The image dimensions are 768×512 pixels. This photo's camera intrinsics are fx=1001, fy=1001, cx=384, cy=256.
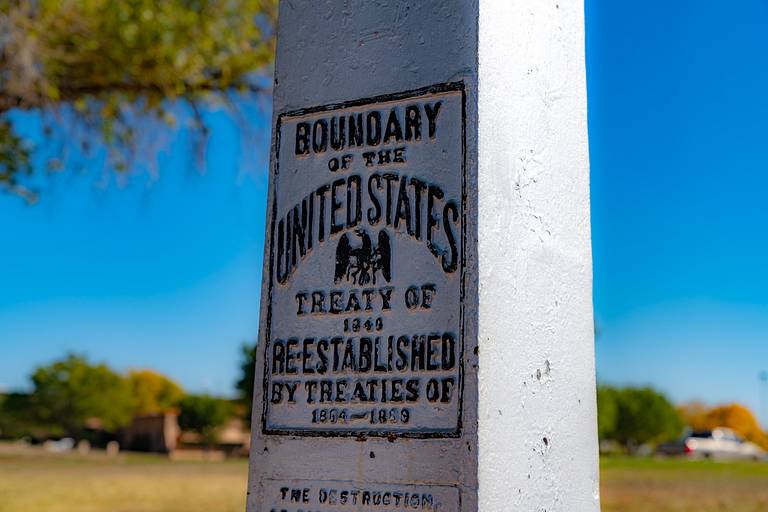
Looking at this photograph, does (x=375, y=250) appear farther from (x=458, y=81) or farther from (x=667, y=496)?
(x=667, y=496)

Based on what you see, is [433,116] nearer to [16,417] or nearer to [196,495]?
Answer: [196,495]

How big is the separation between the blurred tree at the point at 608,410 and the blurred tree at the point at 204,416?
34.5 meters

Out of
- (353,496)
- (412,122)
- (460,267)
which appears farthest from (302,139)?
(353,496)

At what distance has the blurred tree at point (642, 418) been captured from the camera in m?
104

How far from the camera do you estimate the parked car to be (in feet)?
323

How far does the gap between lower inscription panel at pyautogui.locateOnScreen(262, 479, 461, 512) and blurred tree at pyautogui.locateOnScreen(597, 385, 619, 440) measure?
8272 centimetres

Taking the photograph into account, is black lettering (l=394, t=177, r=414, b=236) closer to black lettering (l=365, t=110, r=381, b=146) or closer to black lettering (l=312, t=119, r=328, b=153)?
black lettering (l=365, t=110, r=381, b=146)

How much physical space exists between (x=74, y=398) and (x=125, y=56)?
93313 mm

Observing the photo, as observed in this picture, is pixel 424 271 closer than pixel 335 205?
Yes

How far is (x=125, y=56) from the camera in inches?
420

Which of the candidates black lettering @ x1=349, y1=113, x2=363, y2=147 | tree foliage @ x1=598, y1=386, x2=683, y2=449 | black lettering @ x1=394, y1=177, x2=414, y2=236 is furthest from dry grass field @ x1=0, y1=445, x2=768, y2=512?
tree foliage @ x1=598, y1=386, x2=683, y2=449

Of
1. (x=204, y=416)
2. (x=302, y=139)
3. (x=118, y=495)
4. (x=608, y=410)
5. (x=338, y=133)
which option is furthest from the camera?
(x=204, y=416)

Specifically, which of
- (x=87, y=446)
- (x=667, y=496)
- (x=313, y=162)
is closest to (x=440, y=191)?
(x=313, y=162)

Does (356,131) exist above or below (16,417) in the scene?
below
